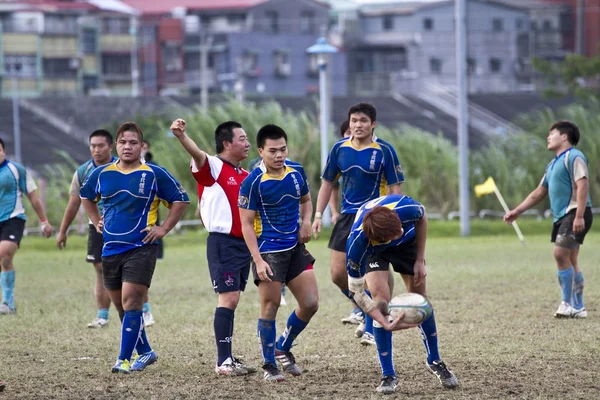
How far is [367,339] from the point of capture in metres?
9.77

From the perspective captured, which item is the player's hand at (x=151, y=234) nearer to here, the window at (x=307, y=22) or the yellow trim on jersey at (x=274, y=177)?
the yellow trim on jersey at (x=274, y=177)

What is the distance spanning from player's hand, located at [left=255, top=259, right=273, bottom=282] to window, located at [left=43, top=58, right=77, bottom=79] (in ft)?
194

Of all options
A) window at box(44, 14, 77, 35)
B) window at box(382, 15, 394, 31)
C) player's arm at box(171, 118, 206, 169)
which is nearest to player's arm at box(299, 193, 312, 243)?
player's arm at box(171, 118, 206, 169)

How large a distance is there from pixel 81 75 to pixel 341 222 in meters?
58.0

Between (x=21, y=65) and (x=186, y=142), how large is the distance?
188 ft

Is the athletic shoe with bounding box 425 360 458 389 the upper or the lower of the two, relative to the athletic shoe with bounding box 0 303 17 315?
upper

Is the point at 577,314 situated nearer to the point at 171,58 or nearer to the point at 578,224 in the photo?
the point at 578,224

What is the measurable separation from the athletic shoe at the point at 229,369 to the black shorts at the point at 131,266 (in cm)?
96

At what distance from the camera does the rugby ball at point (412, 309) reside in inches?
281

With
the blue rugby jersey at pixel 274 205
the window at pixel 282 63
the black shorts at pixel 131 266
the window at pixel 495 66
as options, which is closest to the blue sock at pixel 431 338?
the blue rugby jersey at pixel 274 205

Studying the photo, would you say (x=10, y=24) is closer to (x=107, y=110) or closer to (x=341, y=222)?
(x=107, y=110)

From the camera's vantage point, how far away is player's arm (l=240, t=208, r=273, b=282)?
26.4 feet

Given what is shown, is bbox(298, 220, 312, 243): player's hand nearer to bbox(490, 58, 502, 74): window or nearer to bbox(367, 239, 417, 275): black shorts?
bbox(367, 239, 417, 275): black shorts

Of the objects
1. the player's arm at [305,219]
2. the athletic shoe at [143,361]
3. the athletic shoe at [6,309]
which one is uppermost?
the player's arm at [305,219]
